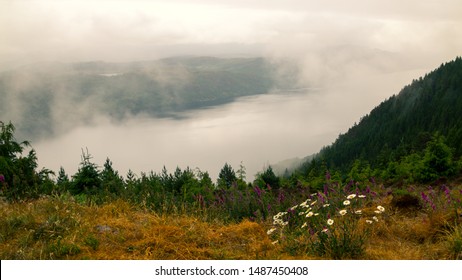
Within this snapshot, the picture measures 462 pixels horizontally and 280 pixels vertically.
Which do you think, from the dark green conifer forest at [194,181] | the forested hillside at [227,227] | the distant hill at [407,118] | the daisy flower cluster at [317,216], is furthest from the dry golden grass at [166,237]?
the distant hill at [407,118]

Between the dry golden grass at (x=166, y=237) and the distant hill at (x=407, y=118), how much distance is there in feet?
403

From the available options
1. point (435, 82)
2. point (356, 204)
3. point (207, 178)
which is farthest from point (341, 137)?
point (356, 204)

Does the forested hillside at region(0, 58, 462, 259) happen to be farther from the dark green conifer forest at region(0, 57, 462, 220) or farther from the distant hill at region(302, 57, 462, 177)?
the distant hill at region(302, 57, 462, 177)

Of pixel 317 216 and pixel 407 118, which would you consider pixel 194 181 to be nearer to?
pixel 317 216

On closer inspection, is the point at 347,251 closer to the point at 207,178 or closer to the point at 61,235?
the point at 61,235

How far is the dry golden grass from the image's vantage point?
511 cm

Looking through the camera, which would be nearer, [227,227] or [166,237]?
[166,237]

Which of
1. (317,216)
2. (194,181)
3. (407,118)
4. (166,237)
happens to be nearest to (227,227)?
(166,237)

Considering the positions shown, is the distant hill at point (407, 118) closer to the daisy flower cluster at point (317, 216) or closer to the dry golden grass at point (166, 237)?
the daisy flower cluster at point (317, 216)

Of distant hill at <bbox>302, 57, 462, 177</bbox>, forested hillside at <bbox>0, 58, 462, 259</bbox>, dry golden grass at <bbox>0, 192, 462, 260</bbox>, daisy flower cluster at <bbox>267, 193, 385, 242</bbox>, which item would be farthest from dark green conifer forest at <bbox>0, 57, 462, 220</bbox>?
distant hill at <bbox>302, 57, 462, 177</bbox>

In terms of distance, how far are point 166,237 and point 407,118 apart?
17550 cm

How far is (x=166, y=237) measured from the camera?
17.9 feet

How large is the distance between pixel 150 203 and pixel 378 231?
4049mm

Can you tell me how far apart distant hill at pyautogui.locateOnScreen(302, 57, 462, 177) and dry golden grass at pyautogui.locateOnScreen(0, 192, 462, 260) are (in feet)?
403
